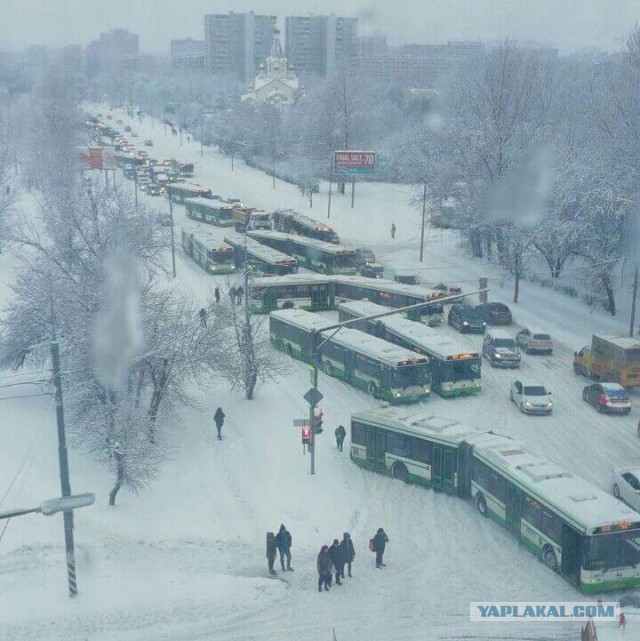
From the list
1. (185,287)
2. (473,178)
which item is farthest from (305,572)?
(473,178)

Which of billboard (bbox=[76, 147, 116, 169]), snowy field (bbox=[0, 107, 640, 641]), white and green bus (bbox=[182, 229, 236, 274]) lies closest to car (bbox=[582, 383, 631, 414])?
snowy field (bbox=[0, 107, 640, 641])

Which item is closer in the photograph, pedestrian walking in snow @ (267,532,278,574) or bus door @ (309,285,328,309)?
pedestrian walking in snow @ (267,532,278,574)

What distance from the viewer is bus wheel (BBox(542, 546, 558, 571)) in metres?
12.3

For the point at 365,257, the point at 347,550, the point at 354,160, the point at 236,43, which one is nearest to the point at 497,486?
the point at 347,550

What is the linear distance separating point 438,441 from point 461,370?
5.44m

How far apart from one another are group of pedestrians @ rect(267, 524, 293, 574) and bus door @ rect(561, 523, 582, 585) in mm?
3820

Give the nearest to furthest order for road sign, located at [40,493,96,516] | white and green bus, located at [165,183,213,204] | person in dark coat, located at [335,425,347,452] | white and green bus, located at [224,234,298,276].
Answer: road sign, located at [40,493,96,516], person in dark coat, located at [335,425,347,452], white and green bus, located at [224,234,298,276], white and green bus, located at [165,183,213,204]

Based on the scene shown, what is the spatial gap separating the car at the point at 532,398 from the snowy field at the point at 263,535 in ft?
1.09

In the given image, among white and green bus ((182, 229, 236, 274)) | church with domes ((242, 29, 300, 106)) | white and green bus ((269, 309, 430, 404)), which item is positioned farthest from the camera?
church with domes ((242, 29, 300, 106))

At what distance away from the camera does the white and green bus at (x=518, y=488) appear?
11.8 m

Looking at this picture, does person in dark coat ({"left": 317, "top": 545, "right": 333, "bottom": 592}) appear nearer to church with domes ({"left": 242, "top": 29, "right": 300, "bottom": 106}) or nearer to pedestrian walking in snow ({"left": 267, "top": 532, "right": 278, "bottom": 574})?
pedestrian walking in snow ({"left": 267, "top": 532, "right": 278, "bottom": 574})

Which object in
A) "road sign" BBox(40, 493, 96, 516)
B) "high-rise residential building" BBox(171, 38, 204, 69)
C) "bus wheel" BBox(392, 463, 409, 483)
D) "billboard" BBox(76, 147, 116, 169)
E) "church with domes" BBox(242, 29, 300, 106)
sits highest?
"high-rise residential building" BBox(171, 38, 204, 69)

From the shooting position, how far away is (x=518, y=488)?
1320 cm

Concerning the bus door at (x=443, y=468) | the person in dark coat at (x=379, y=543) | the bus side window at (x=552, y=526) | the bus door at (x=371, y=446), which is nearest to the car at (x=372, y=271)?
the bus door at (x=371, y=446)
